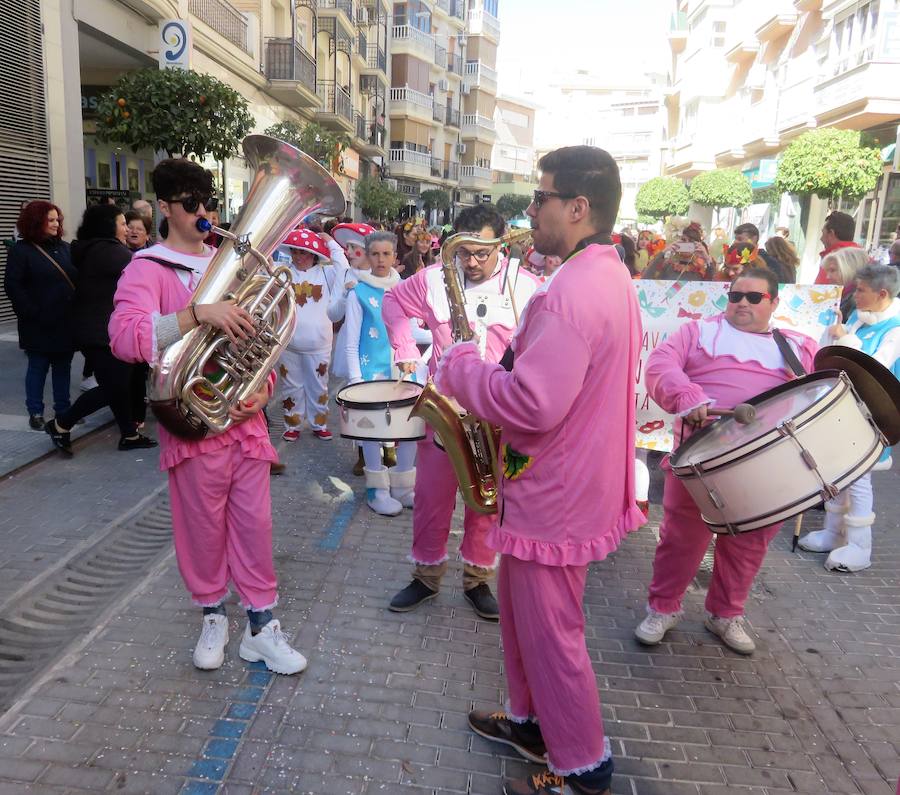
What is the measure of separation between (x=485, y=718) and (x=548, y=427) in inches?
56.5

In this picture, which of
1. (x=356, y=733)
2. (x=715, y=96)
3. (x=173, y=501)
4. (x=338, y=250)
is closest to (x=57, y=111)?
(x=338, y=250)

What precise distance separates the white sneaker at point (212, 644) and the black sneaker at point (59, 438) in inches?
135

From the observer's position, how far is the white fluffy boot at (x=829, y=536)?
15.1 ft

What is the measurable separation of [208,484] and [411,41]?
4799 cm

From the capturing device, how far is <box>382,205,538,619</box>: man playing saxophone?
140 inches

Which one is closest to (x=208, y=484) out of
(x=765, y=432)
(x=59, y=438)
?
(x=765, y=432)

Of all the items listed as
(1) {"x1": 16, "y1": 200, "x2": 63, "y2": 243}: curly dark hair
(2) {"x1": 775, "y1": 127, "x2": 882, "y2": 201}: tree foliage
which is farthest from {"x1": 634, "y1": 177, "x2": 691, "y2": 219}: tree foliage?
(1) {"x1": 16, "y1": 200, "x2": 63, "y2": 243}: curly dark hair

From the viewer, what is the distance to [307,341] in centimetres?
626

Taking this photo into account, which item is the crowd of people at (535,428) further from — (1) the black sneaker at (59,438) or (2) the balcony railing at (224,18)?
(2) the balcony railing at (224,18)

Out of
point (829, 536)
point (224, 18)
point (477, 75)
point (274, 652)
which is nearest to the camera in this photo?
point (274, 652)

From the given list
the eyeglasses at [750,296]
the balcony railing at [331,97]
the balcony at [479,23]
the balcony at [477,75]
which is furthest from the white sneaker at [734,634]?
the balcony at [479,23]

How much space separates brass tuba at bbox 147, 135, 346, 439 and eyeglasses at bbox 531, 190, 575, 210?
111cm

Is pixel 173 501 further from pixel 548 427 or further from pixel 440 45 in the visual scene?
pixel 440 45

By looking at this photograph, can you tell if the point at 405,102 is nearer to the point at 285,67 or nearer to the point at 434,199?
the point at 434,199
